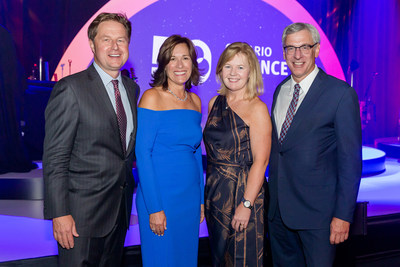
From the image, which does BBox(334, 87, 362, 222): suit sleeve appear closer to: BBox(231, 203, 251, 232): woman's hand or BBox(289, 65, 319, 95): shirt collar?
BBox(289, 65, 319, 95): shirt collar

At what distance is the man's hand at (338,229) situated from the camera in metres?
2.13

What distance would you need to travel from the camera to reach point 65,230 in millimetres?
1808

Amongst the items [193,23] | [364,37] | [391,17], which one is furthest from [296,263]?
[391,17]

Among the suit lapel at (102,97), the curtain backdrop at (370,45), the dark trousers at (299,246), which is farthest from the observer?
the curtain backdrop at (370,45)

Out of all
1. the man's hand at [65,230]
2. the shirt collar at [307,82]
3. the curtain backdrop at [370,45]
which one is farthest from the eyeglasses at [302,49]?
the curtain backdrop at [370,45]

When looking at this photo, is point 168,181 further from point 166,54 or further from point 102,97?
point 166,54

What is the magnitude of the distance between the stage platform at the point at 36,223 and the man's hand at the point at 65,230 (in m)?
1.24

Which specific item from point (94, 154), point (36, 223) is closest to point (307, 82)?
point (94, 154)

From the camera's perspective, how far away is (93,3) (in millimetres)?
5109

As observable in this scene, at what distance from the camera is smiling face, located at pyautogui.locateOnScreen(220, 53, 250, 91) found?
2.22m

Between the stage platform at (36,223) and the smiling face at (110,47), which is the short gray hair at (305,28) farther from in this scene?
the stage platform at (36,223)

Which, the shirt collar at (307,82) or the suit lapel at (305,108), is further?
the shirt collar at (307,82)

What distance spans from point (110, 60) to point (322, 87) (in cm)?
121

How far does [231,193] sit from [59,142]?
1.01 m
